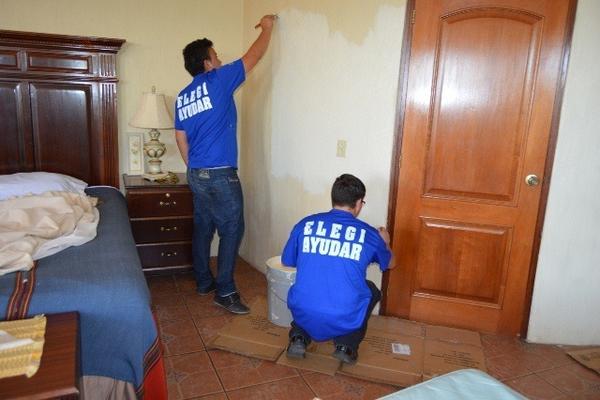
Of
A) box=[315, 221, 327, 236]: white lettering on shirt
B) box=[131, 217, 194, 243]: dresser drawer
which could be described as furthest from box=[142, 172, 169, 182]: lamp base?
box=[315, 221, 327, 236]: white lettering on shirt

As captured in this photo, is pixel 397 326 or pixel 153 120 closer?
pixel 397 326

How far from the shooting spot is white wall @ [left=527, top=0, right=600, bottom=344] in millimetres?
2346

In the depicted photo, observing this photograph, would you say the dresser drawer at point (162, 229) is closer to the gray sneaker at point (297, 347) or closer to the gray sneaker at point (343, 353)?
the gray sneaker at point (297, 347)

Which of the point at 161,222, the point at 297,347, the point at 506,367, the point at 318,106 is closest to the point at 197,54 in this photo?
the point at 318,106

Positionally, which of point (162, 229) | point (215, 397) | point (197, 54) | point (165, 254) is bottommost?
point (215, 397)

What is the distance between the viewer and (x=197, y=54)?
2.85 metres

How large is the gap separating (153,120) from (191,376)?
1.83 m

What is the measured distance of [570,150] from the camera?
2.44 metres

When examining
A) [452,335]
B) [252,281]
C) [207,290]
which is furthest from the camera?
[252,281]

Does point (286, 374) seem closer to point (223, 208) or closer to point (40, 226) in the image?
point (223, 208)

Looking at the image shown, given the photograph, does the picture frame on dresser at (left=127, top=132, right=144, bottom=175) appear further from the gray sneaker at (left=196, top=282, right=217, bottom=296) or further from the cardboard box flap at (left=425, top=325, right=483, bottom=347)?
the cardboard box flap at (left=425, top=325, right=483, bottom=347)

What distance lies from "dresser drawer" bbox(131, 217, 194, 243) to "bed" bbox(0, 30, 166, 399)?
29 cm

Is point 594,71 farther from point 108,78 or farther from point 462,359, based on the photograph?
point 108,78

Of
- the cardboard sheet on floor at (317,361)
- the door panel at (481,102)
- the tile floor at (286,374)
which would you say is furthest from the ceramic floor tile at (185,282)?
the door panel at (481,102)
